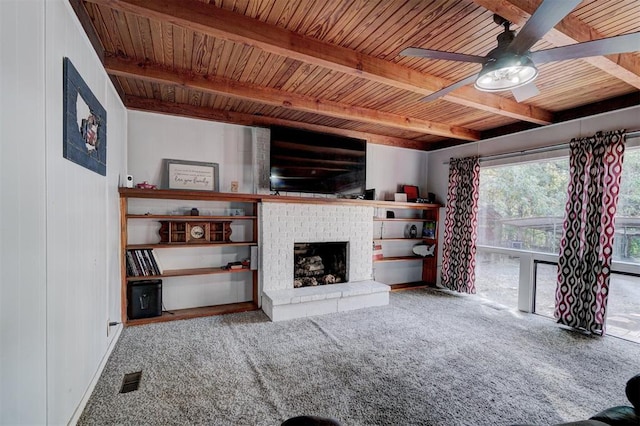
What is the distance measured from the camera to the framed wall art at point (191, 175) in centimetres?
355

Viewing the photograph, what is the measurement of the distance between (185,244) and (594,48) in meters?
3.80

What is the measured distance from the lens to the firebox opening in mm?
4160

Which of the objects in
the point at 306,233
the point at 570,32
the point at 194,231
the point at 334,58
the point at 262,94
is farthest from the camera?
the point at 306,233

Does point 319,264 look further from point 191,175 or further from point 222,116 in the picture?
point 222,116

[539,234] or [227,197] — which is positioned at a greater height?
[227,197]

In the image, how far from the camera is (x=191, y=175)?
143 inches

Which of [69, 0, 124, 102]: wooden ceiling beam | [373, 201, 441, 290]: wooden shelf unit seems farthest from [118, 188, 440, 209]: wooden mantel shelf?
[69, 0, 124, 102]: wooden ceiling beam

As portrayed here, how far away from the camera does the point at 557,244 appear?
3.68 metres

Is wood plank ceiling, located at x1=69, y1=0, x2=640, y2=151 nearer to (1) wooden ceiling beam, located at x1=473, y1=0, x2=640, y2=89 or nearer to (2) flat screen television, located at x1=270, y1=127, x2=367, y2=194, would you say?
(1) wooden ceiling beam, located at x1=473, y1=0, x2=640, y2=89

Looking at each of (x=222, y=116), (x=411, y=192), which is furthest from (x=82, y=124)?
(x=411, y=192)

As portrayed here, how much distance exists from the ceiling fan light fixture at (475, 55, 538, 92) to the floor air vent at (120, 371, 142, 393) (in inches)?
127

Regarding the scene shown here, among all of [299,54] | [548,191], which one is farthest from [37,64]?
[548,191]

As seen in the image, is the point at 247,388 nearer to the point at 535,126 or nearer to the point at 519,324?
the point at 519,324

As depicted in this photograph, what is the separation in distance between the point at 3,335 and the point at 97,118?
170 centimetres
